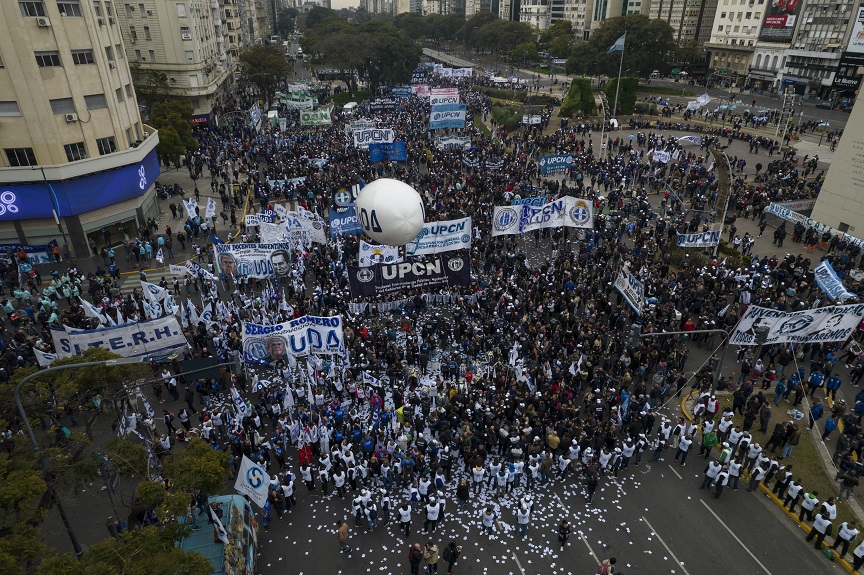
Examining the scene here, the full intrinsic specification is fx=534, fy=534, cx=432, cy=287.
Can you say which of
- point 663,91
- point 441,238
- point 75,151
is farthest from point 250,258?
point 663,91

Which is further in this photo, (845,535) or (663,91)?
(663,91)

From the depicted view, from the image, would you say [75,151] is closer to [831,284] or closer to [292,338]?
[292,338]

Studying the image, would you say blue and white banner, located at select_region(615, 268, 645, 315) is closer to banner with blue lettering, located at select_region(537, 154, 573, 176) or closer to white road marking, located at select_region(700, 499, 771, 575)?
white road marking, located at select_region(700, 499, 771, 575)

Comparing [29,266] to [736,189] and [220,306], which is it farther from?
[736,189]

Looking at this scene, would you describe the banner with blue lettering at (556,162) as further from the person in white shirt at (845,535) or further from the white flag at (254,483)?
the white flag at (254,483)

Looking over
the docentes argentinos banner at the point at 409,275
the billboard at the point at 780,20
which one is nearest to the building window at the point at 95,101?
the docentes argentinos banner at the point at 409,275

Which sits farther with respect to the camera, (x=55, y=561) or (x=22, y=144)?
(x=22, y=144)

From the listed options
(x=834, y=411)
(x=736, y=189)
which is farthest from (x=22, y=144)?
(x=736, y=189)
